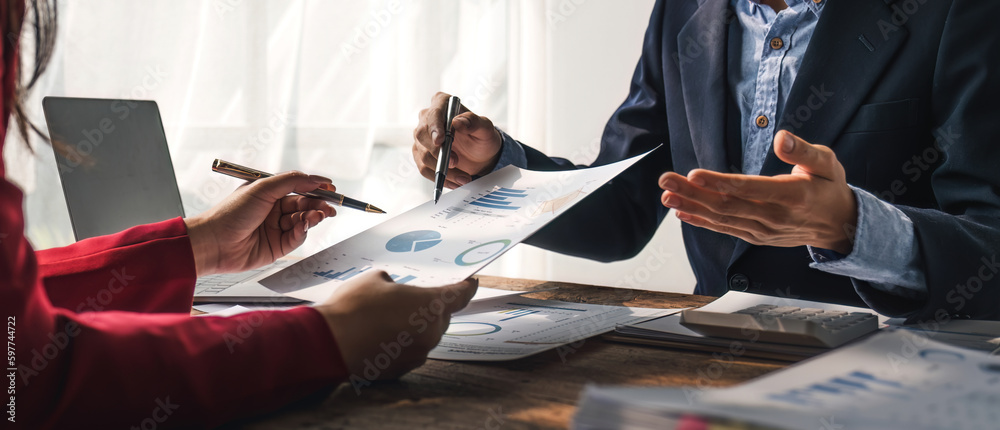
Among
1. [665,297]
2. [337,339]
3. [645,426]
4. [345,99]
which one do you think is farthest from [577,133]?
[645,426]

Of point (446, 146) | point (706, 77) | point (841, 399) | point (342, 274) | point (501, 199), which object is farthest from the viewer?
point (706, 77)

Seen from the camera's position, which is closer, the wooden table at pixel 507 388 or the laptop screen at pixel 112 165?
the wooden table at pixel 507 388

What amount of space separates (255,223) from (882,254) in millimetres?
795

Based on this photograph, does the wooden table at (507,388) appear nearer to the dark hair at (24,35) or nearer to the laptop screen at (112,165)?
the dark hair at (24,35)

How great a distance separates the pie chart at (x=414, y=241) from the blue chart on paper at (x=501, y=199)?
10 cm

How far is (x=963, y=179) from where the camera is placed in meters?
0.87

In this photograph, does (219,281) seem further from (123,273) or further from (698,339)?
(698,339)

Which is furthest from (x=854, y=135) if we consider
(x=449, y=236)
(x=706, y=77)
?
(x=449, y=236)

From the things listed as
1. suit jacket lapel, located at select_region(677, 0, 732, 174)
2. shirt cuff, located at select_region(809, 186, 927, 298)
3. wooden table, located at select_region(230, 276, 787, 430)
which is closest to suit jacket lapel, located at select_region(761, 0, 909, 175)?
suit jacket lapel, located at select_region(677, 0, 732, 174)

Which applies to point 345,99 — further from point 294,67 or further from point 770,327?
point 770,327

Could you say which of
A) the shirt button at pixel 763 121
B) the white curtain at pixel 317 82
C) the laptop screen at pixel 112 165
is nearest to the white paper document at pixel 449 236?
the shirt button at pixel 763 121

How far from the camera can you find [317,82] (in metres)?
2.78

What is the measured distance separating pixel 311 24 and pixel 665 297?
226 centimetres

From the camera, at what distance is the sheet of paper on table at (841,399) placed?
31 centimetres
